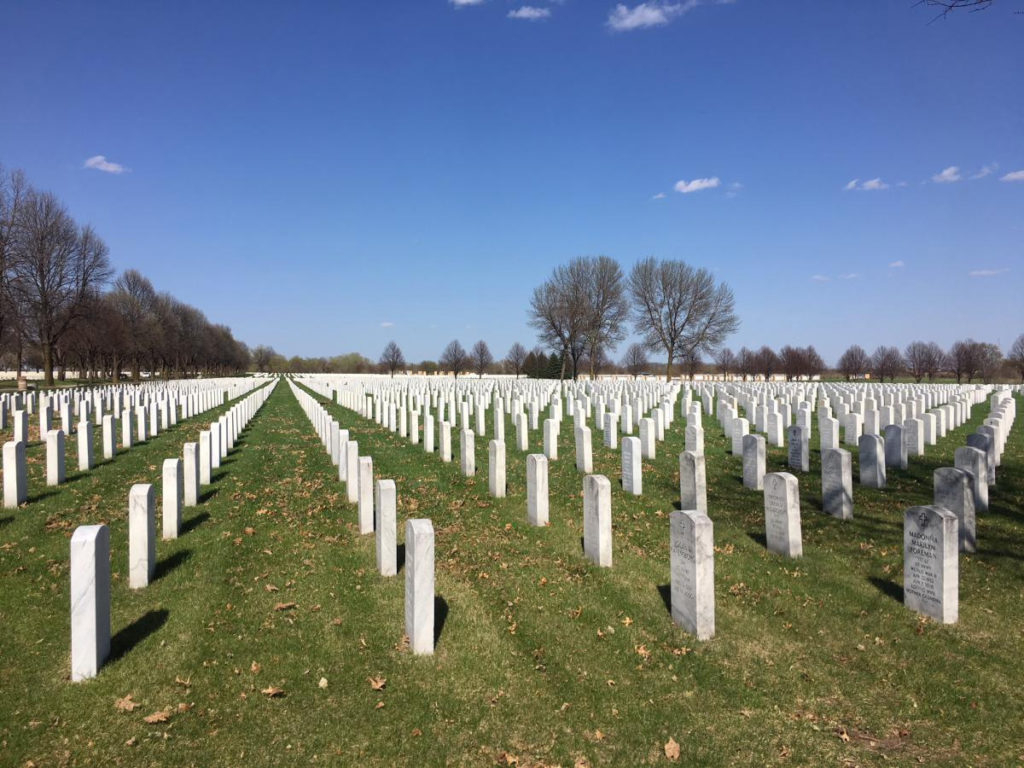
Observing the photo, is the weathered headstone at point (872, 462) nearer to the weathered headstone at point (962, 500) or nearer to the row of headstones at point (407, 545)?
the weathered headstone at point (962, 500)

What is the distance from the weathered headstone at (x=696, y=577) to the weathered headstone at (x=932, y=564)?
79.1 inches

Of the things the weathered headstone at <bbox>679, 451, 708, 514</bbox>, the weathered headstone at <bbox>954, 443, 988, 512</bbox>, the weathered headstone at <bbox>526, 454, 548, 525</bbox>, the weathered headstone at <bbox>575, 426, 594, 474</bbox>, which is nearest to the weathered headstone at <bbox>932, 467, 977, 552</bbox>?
the weathered headstone at <bbox>954, 443, 988, 512</bbox>

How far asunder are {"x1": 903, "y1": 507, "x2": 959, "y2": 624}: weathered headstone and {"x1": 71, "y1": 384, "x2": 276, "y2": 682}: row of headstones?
6.91m

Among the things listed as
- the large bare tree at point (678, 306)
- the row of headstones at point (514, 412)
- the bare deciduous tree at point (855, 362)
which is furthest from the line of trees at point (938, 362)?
the row of headstones at point (514, 412)

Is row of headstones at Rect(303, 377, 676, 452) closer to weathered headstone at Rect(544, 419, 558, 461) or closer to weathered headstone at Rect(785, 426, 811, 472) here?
weathered headstone at Rect(544, 419, 558, 461)

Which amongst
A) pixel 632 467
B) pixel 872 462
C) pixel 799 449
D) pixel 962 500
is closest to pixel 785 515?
pixel 962 500

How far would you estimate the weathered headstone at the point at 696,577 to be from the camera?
5.07 metres

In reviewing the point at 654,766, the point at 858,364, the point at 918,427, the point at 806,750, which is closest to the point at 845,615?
the point at 806,750

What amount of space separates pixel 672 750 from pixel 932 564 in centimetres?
334

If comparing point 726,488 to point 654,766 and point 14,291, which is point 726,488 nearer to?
point 654,766

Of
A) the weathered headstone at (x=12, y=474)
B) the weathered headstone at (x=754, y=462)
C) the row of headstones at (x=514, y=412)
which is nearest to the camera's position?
the weathered headstone at (x=12, y=474)

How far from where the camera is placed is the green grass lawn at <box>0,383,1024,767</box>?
12.2 ft

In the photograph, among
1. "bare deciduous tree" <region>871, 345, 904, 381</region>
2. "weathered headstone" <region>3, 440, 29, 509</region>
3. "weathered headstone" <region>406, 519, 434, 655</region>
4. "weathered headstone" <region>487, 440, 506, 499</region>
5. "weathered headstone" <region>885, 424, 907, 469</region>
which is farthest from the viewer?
"bare deciduous tree" <region>871, 345, 904, 381</region>

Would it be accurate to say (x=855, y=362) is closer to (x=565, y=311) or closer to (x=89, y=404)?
(x=565, y=311)
